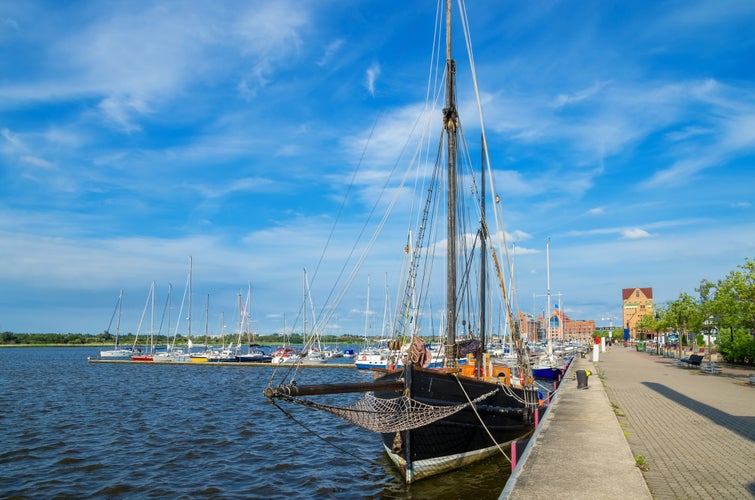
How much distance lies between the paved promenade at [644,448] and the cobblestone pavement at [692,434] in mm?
16

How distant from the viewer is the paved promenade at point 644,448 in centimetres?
811

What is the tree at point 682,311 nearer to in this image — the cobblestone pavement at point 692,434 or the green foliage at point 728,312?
the green foliage at point 728,312

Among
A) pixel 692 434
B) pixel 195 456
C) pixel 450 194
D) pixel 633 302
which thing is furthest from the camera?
pixel 633 302

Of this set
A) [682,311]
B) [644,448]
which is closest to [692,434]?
[644,448]

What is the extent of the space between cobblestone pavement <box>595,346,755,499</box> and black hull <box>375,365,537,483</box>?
3333 mm

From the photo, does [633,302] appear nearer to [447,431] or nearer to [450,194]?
[450,194]

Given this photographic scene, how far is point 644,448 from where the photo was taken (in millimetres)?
11211

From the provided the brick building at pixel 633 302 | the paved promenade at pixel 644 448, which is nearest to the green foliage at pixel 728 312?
the paved promenade at pixel 644 448

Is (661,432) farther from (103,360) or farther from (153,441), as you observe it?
(103,360)

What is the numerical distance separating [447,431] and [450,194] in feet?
21.5

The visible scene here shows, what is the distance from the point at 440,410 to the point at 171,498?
6.67 meters

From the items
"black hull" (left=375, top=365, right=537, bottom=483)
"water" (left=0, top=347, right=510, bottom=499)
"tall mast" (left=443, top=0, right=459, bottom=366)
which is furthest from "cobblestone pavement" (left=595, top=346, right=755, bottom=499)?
"tall mast" (left=443, top=0, right=459, bottom=366)

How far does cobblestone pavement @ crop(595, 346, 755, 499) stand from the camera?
8477 mm

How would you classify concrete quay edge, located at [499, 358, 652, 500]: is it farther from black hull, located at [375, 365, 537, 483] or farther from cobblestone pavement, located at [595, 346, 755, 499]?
black hull, located at [375, 365, 537, 483]
